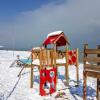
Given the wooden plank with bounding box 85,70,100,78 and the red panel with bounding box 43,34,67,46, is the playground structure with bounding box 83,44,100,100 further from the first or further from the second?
the red panel with bounding box 43,34,67,46

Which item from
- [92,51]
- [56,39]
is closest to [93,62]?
[92,51]

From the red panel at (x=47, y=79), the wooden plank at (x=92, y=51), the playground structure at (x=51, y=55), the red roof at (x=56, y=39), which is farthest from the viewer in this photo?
the red roof at (x=56, y=39)

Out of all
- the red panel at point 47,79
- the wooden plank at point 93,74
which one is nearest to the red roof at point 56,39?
the red panel at point 47,79

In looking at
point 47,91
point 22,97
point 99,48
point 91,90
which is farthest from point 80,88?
point 99,48

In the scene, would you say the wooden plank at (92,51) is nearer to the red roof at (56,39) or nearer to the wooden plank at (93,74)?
the wooden plank at (93,74)

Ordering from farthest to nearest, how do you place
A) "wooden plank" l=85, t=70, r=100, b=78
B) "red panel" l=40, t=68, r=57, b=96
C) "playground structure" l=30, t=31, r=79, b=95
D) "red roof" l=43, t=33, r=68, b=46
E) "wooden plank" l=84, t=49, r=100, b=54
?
1. "red roof" l=43, t=33, r=68, b=46
2. "playground structure" l=30, t=31, r=79, b=95
3. "red panel" l=40, t=68, r=57, b=96
4. "wooden plank" l=84, t=49, r=100, b=54
5. "wooden plank" l=85, t=70, r=100, b=78

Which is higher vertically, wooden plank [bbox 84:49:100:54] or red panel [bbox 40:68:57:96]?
wooden plank [bbox 84:49:100:54]

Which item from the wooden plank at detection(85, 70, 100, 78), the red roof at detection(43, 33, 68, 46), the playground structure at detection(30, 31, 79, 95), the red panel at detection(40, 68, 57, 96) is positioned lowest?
the red panel at detection(40, 68, 57, 96)

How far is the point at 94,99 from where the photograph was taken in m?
13.9

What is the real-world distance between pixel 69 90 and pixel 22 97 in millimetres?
3256

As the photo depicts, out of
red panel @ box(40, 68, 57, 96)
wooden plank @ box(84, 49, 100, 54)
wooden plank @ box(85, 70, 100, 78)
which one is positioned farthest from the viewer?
red panel @ box(40, 68, 57, 96)

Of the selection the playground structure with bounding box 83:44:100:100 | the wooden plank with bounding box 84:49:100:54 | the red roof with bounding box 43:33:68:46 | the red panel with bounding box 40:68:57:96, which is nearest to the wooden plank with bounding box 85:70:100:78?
the playground structure with bounding box 83:44:100:100

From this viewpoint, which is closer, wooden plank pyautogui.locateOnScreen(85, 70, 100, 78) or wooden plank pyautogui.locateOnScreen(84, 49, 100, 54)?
wooden plank pyautogui.locateOnScreen(85, 70, 100, 78)

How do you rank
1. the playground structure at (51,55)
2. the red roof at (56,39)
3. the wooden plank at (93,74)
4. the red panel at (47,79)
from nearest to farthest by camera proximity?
1. the wooden plank at (93,74)
2. the red panel at (47,79)
3. the playground structure at (51,55)
4. the red roof at (56,39)
